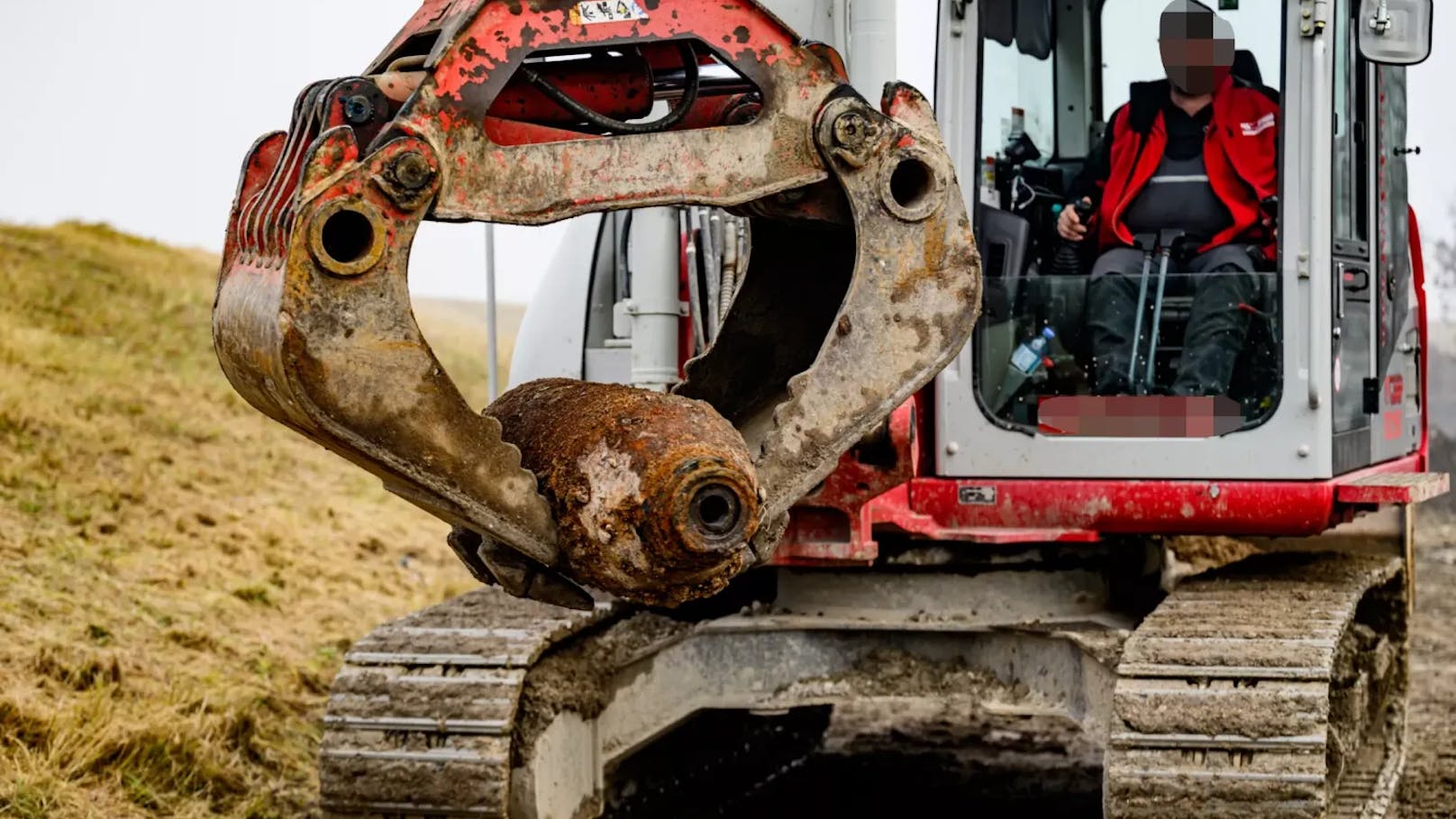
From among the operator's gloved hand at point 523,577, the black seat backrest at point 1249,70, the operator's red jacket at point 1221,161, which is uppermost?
the black seat backrest at point 1249,70

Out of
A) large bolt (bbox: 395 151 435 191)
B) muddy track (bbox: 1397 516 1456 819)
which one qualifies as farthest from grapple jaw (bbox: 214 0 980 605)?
muddy track (bbox: 1397 516 1456 819)

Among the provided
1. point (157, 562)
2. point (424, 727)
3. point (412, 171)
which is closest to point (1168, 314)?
point (424, 727)

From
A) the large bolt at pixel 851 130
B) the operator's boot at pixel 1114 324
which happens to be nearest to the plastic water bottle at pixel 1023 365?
the operator's boot at pixel 1114 324

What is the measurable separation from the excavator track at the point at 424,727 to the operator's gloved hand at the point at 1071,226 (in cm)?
169

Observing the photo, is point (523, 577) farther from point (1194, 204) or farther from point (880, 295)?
point (1194, 204)

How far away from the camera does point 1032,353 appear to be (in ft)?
16.3

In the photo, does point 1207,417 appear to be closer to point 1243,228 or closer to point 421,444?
point 1243,228

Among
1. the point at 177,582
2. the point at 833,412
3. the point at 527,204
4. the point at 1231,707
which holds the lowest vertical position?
the point at 177,582

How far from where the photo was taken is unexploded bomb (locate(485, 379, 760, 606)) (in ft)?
9.93

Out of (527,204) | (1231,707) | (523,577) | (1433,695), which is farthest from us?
(1433,695)

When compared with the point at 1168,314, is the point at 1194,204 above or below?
above

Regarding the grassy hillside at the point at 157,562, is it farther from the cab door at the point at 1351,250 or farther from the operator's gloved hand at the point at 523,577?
the cab door at the point at 1351,250

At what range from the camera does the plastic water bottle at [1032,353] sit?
4961 mm

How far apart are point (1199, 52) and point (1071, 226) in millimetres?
555
